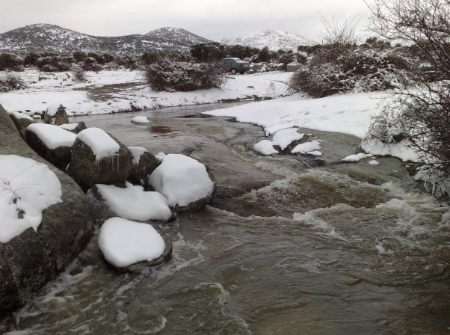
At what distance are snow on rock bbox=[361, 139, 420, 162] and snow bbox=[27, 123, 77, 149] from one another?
19.6 feet

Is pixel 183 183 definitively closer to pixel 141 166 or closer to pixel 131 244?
pixel 141 166

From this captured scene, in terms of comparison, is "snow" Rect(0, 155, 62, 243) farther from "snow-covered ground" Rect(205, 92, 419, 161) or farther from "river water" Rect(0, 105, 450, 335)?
"snow-covered ground" Rect(205, 92, 419, 161)

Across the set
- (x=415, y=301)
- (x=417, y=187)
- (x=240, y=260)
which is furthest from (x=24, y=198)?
(x=417, y=187)

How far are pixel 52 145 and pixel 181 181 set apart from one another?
2026 millimetres

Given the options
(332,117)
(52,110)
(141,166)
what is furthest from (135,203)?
(332,117)

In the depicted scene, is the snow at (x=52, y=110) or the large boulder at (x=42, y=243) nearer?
the large boulder at (x=42, y=243)

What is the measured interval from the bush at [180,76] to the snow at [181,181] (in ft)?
52.9


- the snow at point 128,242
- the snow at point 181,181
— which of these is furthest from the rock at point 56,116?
the snow at point 128,242

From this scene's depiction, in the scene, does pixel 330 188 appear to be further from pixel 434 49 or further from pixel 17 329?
pixel 17 329

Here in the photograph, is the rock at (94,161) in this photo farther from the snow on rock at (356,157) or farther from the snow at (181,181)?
the snow on rock at (356,157)

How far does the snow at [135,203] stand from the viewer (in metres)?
5.12

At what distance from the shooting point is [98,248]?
4418 mm

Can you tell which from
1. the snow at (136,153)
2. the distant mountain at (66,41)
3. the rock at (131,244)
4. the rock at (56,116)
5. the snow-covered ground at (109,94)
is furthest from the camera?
the distant mountain at (66,41)

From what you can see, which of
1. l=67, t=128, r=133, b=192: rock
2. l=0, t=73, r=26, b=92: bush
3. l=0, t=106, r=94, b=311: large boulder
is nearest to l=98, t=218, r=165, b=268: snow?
l=0, t=106, r=94, b=311: large boulder
